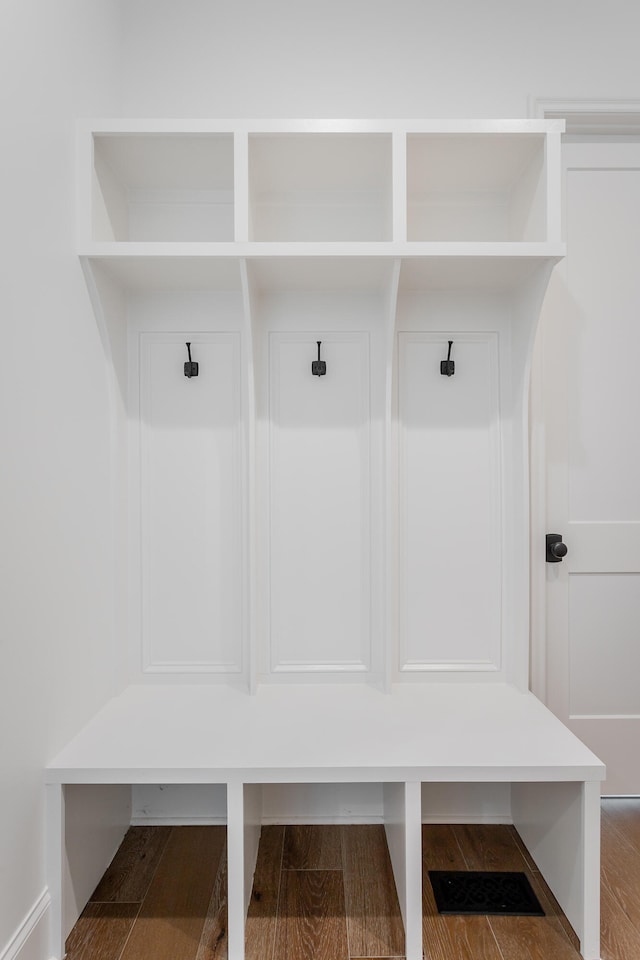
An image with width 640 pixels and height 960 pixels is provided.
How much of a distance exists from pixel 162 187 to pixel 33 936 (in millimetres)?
2041

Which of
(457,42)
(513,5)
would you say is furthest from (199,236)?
(513,5)

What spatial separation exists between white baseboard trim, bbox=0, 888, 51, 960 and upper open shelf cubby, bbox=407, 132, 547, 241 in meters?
2.08

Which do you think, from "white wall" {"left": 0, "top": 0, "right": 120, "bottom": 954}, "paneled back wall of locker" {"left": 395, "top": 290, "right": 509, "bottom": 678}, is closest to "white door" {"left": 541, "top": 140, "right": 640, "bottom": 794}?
"paneled back wall of locker" {"left": 395, "top": 290, "right": 509, "bottom": 678}

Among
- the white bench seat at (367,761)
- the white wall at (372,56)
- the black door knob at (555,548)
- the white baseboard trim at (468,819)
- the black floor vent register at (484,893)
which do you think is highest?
the white wall at (372,56)

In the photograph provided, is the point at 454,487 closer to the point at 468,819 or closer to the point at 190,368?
the point at 190,368

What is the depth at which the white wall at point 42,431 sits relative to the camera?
4.28 feet

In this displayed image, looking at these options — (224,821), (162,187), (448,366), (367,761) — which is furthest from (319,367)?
(224,821)

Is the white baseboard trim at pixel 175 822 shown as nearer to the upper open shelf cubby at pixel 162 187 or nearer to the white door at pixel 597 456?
the white door at pixel 597 456

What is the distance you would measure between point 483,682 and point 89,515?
133 cm

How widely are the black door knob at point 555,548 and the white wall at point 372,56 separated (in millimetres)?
1385

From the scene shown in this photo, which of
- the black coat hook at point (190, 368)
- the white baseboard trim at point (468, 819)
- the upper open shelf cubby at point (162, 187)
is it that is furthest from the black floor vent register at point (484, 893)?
the upper open shelf cubby at point (162, 187)

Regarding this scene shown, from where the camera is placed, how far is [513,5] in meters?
1.98

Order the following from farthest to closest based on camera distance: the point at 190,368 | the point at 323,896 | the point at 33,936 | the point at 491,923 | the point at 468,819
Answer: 1. the point at 468,819
2. the point at 190,368
3. the point at 323,896
4. the point at 491,923
5. the point at 33,936

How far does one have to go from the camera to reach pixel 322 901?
1674 mm
